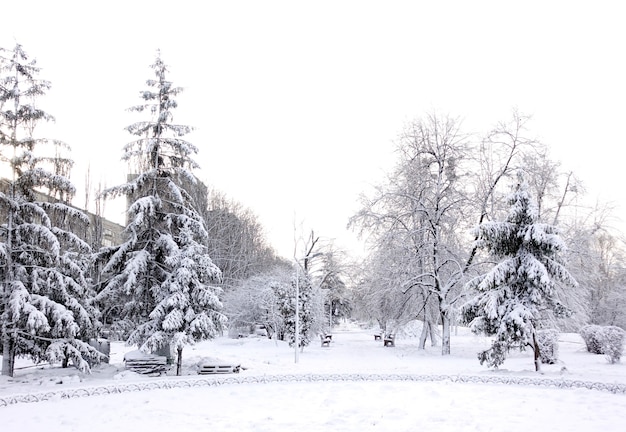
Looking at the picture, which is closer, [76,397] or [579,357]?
[76,397]

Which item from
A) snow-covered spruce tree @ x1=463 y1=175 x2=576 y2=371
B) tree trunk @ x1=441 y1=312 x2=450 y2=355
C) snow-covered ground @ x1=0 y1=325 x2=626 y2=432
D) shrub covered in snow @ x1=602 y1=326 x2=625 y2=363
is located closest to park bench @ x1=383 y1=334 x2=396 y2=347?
→ tree trunk @ x1=441 y1=312 x2=450 y2=355

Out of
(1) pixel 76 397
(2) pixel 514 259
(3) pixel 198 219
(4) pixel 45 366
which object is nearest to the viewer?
(1) pixel 76 397

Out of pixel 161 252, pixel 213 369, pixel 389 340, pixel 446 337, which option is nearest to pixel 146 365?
pixel 213 369

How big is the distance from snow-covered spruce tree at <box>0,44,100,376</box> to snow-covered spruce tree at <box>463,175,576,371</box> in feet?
45.8

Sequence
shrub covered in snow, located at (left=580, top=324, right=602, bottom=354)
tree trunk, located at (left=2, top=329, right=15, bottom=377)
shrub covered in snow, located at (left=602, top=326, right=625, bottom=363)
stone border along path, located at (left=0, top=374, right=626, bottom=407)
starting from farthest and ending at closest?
shrub covered in snow, located at (left=580, top=324, right=602, bottom=354) < shrub covered in snow, located at (left=602, top=326, right=625, bottom=363) < tree trunk, located at (left=2, top=329, right=15, bottom=377) < stone border along path, located at (left=0, top=374, right=626, bottom=407)

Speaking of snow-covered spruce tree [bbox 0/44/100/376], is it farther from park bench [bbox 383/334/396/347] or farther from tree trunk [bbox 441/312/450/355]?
park bench [bbox 383/334/396/347]

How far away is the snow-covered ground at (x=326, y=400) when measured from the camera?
1062 cm

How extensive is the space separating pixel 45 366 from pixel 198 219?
829cm

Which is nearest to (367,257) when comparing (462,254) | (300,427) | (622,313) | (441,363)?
(462,254)

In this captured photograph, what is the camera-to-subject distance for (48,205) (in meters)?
17.4

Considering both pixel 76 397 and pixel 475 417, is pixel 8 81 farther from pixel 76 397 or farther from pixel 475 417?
pixel 475 417

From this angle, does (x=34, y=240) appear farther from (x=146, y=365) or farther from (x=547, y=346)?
(x=547, y=346)

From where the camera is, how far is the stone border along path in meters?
13.5

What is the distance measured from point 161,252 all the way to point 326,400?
10.3 meters
